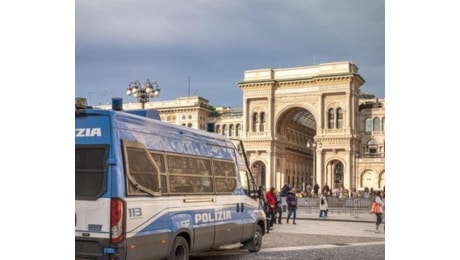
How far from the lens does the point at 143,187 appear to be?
559 centimetres

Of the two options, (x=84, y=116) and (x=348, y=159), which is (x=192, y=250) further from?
(x=348, y=159)

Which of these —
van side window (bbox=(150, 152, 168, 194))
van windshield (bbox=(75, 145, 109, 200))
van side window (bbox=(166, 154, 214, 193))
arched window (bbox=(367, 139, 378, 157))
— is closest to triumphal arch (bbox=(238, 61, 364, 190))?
arched window (bbox=(367, 139, 378, 157))

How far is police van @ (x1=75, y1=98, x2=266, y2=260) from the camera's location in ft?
17.3

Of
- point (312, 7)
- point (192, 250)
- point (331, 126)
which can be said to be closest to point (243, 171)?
point (192, 250)

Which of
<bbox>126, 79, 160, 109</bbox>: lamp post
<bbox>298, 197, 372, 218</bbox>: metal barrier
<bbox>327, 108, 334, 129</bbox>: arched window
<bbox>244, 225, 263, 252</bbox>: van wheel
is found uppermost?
<bbox>327, 108, 334, 129</bbox>: arched window

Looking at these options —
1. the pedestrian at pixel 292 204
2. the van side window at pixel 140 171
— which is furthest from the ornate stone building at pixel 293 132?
the van side window at pixel 140 171

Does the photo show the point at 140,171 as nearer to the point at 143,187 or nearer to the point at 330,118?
the point at 143,187

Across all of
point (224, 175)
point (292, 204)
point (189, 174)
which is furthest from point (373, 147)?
point (292, 204)

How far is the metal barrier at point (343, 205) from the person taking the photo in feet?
48.4

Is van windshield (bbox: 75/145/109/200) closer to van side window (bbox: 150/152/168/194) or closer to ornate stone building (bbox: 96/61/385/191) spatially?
van side window (bbox: 150/152/168/194)

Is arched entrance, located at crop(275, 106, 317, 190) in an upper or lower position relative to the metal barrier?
upper

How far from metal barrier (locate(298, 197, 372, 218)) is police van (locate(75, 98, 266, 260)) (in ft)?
22.0
